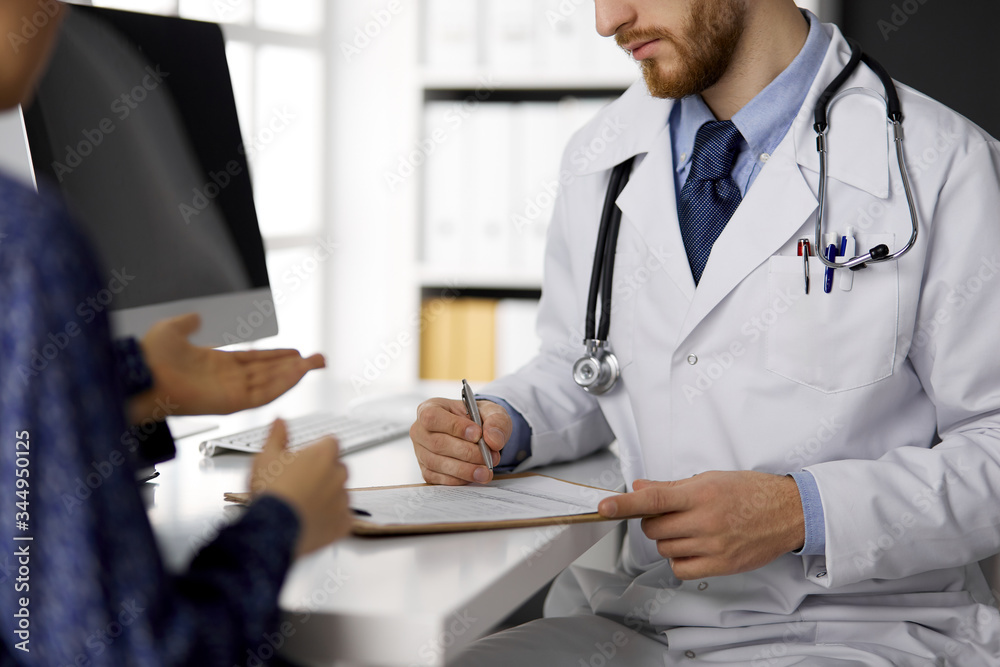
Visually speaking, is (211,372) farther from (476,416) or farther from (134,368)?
(476,416)

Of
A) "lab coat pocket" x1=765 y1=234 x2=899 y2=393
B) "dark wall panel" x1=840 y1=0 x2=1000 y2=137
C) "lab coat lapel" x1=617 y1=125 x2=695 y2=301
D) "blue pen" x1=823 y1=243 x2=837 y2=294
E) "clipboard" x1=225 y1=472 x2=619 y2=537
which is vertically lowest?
"clipboard" x1=225 y1=472 x2=619 y2=537

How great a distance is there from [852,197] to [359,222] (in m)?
1.80

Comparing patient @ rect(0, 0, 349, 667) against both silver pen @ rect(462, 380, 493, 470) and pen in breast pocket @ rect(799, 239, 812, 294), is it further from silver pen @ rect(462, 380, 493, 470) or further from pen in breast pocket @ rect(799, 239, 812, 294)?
pen in breast pocket @ rect(799, 239, 812, 294)

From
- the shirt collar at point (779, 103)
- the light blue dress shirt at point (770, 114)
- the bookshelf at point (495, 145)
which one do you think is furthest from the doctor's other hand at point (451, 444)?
the bookshelf at point (495, 145)

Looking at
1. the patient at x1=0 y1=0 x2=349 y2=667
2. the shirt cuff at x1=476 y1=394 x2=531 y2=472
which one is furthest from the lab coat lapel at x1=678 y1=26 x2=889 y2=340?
the patient at x1=0 y1=0 x2=349 y2=667

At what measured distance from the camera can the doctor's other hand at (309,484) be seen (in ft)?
1.92

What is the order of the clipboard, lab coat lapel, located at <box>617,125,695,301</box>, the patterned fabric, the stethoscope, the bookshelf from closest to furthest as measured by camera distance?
the patterned fabric → the clipboard → the stethoscope → lab coat lapel, located at <box>617,125,695,301</box> → the bookshelf

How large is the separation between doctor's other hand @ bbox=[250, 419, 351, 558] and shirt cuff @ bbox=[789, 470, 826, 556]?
1.76 feet

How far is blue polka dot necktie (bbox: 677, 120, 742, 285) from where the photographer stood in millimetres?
1191

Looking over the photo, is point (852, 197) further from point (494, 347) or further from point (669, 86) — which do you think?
point (494, 347)

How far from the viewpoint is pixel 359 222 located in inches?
106

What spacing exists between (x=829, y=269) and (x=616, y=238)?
28 centimetres

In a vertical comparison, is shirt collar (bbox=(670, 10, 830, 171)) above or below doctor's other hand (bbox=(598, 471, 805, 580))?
above

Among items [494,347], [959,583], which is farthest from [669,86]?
[494,347]
